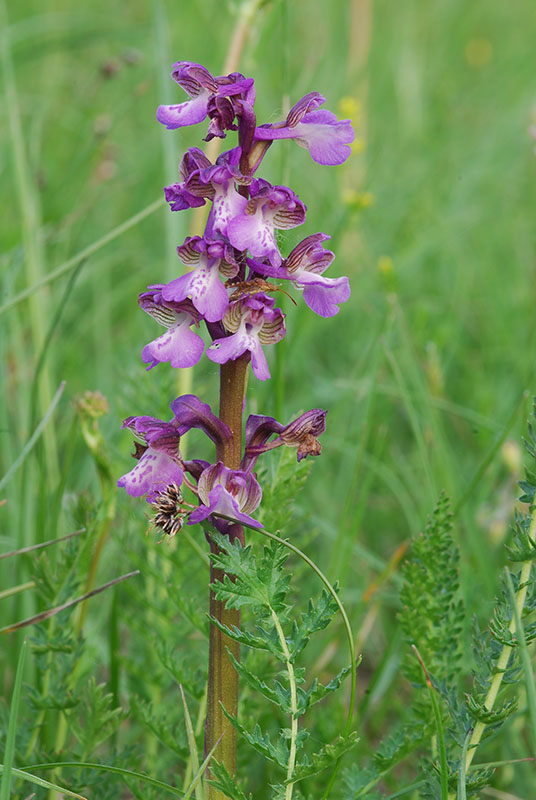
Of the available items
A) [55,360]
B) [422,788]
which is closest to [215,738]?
[422,788]

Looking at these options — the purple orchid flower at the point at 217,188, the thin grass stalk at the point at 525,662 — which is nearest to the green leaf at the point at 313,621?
the thin grass stalk at the point at 525,662

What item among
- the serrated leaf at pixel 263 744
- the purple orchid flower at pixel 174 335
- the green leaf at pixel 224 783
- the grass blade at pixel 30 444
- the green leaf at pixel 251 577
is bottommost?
the green leaf at pixel 224 783

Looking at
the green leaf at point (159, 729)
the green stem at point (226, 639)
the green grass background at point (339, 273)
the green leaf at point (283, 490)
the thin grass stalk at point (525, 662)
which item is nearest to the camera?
the thin grass stalk at point (525, 662)

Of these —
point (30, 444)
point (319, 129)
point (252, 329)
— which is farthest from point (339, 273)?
point (252, 329)

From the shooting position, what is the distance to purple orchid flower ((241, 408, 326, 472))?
1.09 metres

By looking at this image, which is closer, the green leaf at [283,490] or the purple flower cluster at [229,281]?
the purple flower cluster at [229,281]

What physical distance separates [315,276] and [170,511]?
0.36 meters

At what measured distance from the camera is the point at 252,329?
1041 millimetres

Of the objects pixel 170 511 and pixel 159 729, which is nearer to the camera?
pixel 170 511

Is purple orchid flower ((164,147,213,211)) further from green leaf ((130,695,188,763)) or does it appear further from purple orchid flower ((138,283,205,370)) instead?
green leaf ((130,695,188,763))

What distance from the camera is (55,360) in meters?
2.78

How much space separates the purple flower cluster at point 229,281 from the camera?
1.01 m

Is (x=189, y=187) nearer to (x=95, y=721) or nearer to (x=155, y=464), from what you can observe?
(x=155, y=464)

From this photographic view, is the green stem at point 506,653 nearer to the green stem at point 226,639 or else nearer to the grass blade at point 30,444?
the green stem at point 226,639
